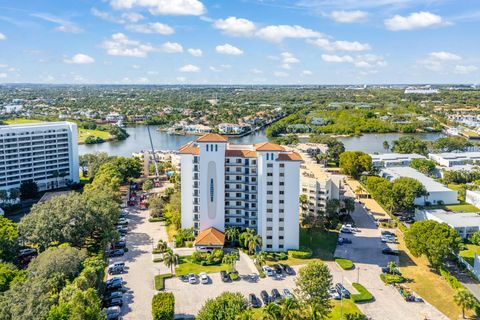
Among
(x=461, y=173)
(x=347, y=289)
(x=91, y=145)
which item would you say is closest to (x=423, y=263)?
(x=347, y=289)

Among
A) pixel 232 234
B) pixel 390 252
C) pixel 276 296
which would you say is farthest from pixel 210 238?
pixel 390 252

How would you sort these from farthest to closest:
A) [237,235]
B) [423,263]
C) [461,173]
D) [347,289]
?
1. [461,173]
2. [237,235]
3. [423,263]
4. [347,289]

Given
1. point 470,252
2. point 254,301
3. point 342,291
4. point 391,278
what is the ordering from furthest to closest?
point 470,252, point 391,278, point 342,291, point 254,301

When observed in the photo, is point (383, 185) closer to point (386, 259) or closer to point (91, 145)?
point (386, 259)

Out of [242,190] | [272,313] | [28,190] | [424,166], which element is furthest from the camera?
[424,166]

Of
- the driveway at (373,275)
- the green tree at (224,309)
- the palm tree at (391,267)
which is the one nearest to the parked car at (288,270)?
the driveway at (373,275)

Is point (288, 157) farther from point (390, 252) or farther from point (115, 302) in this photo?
point (115, 302)

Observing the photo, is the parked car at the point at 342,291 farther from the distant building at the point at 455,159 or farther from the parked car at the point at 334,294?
the distant building at the point at 455,159
